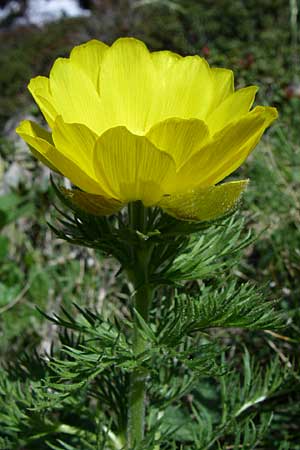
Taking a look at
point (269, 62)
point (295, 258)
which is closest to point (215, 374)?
point (295, 258)

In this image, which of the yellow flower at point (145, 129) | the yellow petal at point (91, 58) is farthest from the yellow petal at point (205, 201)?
the yellow petal at point (91, 58)

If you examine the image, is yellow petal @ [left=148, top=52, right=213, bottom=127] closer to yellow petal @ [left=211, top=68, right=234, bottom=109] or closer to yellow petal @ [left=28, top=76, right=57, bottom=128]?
yellow petal @ [left=211, top=68, right=234, bottom=109]

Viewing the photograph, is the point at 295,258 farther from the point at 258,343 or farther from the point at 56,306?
the point at 56,306

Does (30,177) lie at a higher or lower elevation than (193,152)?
higher

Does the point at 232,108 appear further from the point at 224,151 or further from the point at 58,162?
the point at 58,162

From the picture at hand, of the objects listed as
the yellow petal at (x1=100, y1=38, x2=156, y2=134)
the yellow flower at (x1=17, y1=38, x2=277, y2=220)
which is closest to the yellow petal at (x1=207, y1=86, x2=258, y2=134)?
the yellow flower at (x1=17, y1=38, x2=277, y2=220)

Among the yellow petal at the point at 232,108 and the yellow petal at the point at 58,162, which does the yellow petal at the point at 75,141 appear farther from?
the yellow petal at the point at 232,108
